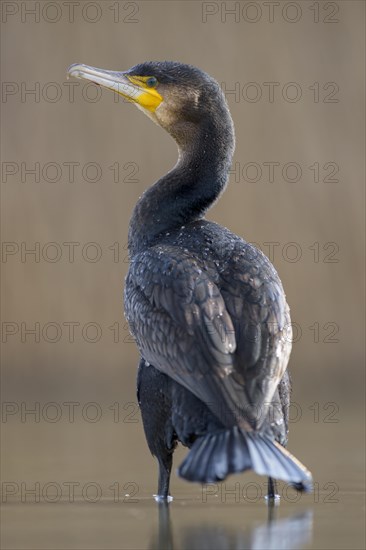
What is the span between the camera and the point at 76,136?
34.7 ft

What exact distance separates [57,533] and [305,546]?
834 millimetres

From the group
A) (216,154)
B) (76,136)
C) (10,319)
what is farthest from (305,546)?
(76,136)

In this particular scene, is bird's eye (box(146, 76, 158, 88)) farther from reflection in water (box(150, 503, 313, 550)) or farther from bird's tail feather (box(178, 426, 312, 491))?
reflection in water (box(150, 503, 313, 550))

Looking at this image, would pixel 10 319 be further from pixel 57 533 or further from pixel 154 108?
pixel 57 533

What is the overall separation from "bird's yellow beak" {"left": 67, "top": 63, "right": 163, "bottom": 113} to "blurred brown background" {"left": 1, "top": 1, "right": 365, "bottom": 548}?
3.42 metres

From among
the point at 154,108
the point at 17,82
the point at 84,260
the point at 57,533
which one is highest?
the point at 17,82

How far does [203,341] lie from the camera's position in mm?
5043

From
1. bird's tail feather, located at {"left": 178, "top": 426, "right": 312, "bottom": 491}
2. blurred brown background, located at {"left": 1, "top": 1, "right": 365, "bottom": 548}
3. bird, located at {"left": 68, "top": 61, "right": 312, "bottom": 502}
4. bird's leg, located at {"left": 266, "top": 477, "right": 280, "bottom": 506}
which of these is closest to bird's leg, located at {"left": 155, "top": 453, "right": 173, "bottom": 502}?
bird, located at {"left": 68, "top": 61, "right": 312, "bottom": 502}

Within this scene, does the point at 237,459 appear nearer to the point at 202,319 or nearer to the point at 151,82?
the point at 202,319

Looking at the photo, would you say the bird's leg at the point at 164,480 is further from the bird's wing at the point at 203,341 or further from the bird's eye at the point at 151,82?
the bird's eye at the point at 151,82

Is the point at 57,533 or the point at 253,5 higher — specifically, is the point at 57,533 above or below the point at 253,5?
below

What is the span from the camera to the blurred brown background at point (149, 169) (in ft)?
33.0

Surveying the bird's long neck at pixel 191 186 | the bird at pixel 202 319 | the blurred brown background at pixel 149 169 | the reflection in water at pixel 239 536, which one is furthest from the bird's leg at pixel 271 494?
the blurred brown background at pixel 149 169

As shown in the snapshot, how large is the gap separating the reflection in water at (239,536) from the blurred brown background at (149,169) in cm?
438
